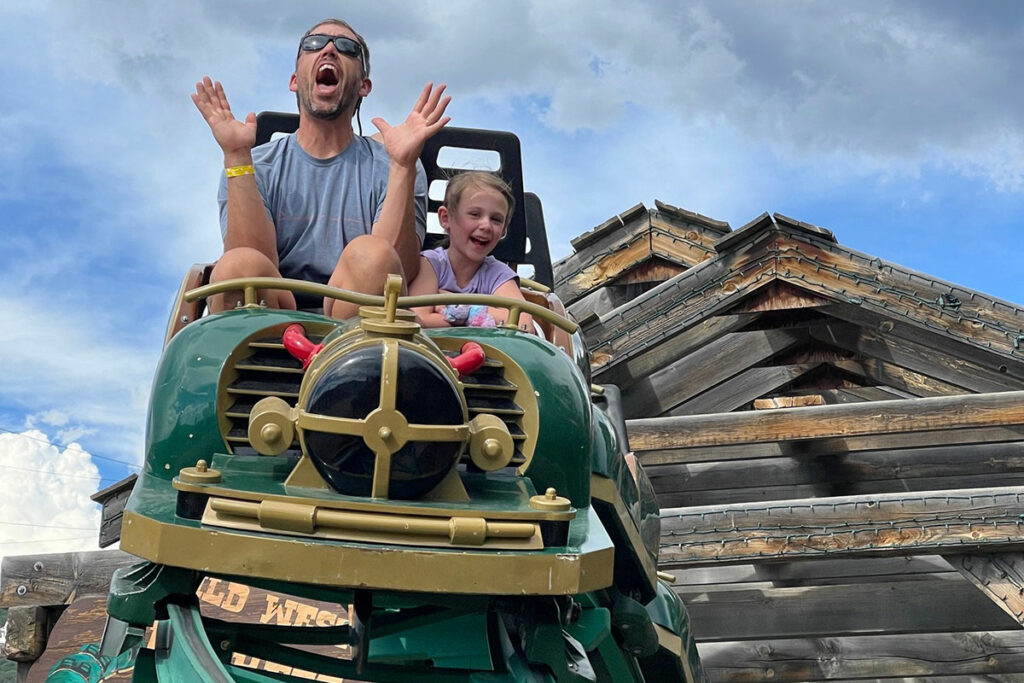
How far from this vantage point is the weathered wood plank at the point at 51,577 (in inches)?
223

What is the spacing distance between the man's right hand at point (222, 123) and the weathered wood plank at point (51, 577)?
3419mm

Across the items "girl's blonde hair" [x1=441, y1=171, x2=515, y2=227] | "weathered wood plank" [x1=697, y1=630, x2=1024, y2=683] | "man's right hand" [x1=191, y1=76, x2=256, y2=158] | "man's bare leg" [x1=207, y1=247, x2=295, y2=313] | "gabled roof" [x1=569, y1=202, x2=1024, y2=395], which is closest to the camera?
"man's bare leg" [x1=207, y1=247, x2=295, y2=313]

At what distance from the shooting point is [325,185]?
3.27 meters

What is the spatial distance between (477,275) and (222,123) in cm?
85

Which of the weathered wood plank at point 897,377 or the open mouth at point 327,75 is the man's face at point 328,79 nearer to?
the open mouth at point 327,75

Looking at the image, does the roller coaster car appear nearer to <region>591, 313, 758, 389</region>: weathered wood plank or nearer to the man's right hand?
the man's right hand

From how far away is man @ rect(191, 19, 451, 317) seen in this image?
2.65 metres

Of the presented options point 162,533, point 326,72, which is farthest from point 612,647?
point 326,72

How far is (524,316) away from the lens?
9.38 ft

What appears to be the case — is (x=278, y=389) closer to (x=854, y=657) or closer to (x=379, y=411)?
Answer: (x=379, y=411)

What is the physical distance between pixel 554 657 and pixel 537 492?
1.16 feet

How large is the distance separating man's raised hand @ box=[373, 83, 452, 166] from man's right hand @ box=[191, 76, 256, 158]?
34 cm

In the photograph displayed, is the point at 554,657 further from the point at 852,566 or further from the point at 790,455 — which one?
the point at 852,566

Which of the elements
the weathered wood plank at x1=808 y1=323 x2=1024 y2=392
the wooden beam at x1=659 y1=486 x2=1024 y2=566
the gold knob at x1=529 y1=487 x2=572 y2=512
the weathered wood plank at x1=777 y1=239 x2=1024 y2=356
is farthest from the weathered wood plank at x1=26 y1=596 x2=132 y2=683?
the weathered wood plank at x1=808 y1=323 x2=1024 y2=392
